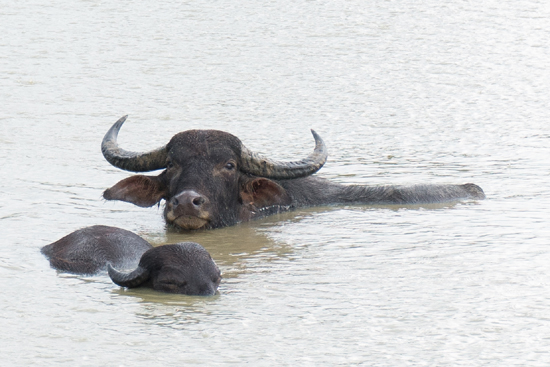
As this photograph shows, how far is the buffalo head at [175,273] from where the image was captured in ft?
21.1

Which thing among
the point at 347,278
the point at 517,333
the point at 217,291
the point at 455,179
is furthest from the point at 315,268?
the point at 455,179

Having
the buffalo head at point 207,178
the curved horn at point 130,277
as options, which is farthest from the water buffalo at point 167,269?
the buffalo head at point 207,178

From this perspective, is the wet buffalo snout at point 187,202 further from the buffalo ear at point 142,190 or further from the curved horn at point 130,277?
the curved horn at point 130,277

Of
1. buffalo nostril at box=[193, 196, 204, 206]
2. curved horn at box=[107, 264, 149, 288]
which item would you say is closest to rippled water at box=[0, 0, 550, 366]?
curved horn at box=[107, 264, 149, 288]

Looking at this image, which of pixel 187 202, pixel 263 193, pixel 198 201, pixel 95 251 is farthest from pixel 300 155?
pixel 95 251

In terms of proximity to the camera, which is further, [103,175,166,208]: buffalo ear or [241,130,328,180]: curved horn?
[241,130,328,180]: curved horn

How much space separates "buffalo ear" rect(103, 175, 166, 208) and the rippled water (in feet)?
0.65

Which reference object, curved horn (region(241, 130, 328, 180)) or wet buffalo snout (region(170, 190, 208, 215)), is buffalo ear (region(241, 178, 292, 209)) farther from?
wet buffalo snout (region(170, 190, 208, 215))

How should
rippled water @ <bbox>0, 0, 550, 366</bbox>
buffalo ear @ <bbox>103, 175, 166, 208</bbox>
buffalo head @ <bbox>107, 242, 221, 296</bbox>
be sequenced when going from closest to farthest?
1. rippled water @ <bbox>0, 0, 550, 366</bbox>
2. buffalo head @ <bbox>107, 242, 221, 296</bbox>
3. buffalo ear @ <bbox>103, 175, 166, 208</bbox>

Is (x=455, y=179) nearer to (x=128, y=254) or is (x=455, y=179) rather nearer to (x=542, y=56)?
(x=128, y=254)

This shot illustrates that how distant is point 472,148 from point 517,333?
6610 mm

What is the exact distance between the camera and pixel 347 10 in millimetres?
21047

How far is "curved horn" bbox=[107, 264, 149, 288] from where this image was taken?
21.2ft

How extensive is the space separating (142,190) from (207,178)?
0.72 meters
